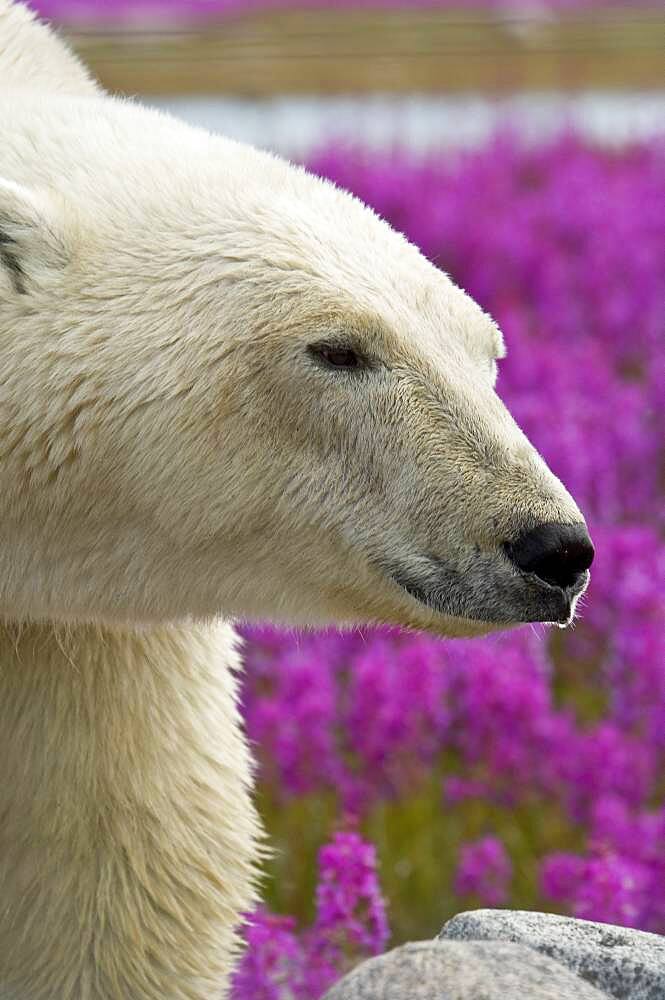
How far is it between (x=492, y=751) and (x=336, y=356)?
184 centimetres

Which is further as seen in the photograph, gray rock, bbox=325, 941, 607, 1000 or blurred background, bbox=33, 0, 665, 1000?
blurred background, bbox=33, 0, 665, 1000

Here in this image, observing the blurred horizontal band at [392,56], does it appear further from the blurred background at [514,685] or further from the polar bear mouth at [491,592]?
the polar bear mouth at [491,592]

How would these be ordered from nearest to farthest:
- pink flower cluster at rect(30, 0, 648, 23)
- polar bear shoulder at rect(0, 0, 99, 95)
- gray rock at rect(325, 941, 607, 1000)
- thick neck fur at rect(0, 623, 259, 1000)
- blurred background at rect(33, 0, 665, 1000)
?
gray rock at rect(325, 941, 607, 1000) → thick neck fur at rect(0, 623, 259, 1000) → polar bear shoulder at rect(0, 0, 99, 95) → blurred background at rect(33, 0, 665, 1000) → pink flower cluster at rect(30, 0, 648, 23)

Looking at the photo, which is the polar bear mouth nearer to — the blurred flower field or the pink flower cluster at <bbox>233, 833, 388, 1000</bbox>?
the blurred flower field

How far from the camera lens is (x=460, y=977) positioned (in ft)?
6.99

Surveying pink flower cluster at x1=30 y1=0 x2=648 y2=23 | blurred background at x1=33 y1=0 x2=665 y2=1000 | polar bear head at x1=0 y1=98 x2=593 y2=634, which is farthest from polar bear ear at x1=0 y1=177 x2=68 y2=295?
pink flower cluster at x1=30 y1=0 x2=648 y2=23

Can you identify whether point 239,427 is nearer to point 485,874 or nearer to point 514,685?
point 485,874

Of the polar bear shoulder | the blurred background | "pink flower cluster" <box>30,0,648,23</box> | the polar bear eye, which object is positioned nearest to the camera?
the polar bear eye


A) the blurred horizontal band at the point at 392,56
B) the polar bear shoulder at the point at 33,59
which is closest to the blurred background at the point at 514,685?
the polar bear shoulder at the point at 33,59

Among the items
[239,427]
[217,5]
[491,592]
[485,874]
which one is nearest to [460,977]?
[491,592]

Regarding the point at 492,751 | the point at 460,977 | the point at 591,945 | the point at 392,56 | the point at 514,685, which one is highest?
the point at 460,977

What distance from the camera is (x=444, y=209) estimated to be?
28.3 ft

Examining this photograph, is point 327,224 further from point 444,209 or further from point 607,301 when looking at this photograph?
point 444,209

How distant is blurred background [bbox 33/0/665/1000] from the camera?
3660 millimetres
